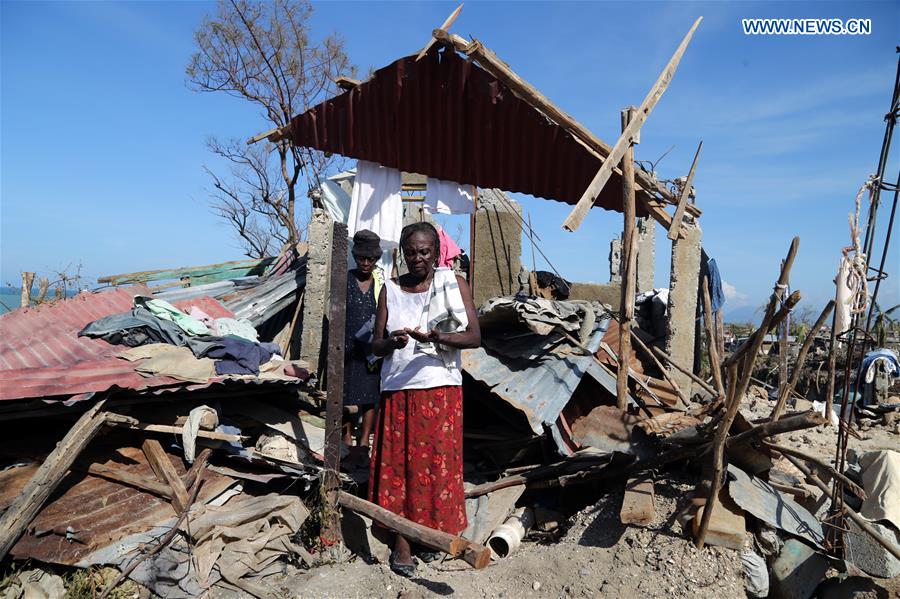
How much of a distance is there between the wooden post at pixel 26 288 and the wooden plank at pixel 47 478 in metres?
3.45

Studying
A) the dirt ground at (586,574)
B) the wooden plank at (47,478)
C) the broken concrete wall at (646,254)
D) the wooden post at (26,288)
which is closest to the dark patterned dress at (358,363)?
the dirt ground at (586,574)

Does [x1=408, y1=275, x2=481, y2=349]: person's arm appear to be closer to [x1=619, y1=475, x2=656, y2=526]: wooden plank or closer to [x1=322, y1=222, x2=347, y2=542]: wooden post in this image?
[x1=322, y1=222, x2=347, y2=542]: wooden post

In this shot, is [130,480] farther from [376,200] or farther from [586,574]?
[376,200]

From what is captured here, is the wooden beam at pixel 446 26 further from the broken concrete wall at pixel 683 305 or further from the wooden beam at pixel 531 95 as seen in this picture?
the broken concrete wall at pixel 683 305

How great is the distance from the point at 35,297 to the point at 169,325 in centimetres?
270

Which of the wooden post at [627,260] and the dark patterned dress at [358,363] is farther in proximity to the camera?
the dark patterned dress at [358,363]

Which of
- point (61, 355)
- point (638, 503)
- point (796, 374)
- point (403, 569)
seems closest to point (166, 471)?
point (61, 355)

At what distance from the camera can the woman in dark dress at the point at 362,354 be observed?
15.1 feet

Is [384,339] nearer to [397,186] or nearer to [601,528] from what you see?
[601,528]

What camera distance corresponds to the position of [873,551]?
347 centimetres

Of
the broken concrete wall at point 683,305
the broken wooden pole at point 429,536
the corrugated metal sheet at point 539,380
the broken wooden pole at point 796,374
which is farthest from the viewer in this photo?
the broken concrete wall at point 683,305

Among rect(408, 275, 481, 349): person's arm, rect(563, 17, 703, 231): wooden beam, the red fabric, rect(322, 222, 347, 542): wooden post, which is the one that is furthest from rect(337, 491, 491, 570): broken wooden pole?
rect(563, 17, 703, 231): wooden beam

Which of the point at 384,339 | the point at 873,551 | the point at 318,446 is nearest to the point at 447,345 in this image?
the point at 384,339

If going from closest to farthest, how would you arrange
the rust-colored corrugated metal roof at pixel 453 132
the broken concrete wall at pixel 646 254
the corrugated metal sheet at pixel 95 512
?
1. the corrugated metal sheet at pixel 95 512
2. the rust-colored corrugated metal roof at pixel 453 132
3. the broken concrete wall at pixel 646 254
